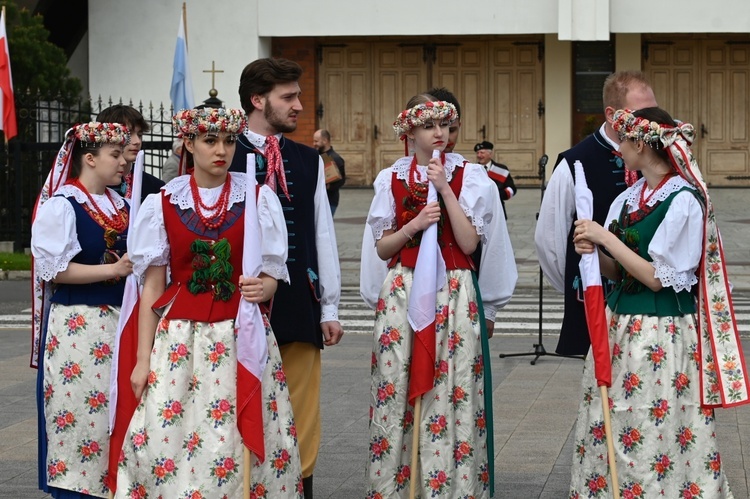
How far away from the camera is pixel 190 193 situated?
532 centimetres

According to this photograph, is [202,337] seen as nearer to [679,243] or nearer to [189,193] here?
[189,193]

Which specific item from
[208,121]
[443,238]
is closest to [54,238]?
[208,121]

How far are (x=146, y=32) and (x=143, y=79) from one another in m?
0.92

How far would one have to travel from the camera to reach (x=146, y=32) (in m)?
26.9

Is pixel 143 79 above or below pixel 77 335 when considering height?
above

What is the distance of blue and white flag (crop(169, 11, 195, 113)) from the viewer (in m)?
19.5

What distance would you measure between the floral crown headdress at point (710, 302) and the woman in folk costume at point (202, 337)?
1581 mm

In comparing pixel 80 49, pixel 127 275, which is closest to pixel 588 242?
pixel 127 275

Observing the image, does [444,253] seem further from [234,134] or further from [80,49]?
[80,49]

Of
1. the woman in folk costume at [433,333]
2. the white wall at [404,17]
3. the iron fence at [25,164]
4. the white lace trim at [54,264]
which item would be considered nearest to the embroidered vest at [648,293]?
the woman in folk costume at [433,333]

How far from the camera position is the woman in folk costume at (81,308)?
609 centimetres

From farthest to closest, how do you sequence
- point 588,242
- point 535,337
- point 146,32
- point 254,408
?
point 146,32, point 535,337, point 588,242, point 254,408

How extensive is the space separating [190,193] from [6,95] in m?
13.2

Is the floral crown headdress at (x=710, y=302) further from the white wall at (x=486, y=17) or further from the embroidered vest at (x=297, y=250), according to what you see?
the white wall at (x=486, y=17)
